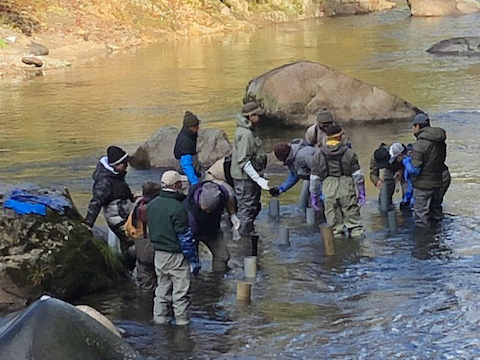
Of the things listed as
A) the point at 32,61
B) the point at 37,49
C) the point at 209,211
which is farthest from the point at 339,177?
the point at 37,49

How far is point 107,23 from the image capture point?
4641 cm

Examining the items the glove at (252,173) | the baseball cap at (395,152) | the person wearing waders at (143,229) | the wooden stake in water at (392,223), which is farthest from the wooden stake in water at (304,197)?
the person wearing waders at (143,229)

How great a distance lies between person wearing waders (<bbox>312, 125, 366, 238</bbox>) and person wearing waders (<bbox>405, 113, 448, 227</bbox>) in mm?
814

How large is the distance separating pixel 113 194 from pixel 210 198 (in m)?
1.34

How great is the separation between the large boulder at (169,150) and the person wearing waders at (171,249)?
8.48m

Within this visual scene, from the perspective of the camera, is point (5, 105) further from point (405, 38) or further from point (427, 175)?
point (405, 38)

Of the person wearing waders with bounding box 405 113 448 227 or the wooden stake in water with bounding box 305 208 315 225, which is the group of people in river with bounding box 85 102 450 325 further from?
the wooden stake in water with bounding box 305 208 315 225

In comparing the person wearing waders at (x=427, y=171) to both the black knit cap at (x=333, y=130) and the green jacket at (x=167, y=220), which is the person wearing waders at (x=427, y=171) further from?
the green jacket at (x=167, y=220)

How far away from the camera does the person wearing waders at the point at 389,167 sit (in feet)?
40.8

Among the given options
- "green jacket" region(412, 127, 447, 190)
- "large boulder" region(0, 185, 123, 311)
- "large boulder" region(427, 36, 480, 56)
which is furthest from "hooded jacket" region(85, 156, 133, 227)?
"large boulder" region(427, 36, 480, 56)

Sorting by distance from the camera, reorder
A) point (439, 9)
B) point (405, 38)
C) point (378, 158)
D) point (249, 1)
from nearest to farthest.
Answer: point (378, 158) < point (405, 38) < point (439, 9) < point (249, 1)

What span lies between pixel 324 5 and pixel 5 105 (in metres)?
39.1

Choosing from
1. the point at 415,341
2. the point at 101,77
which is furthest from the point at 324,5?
the point at 415,341

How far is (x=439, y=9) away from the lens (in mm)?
52375
